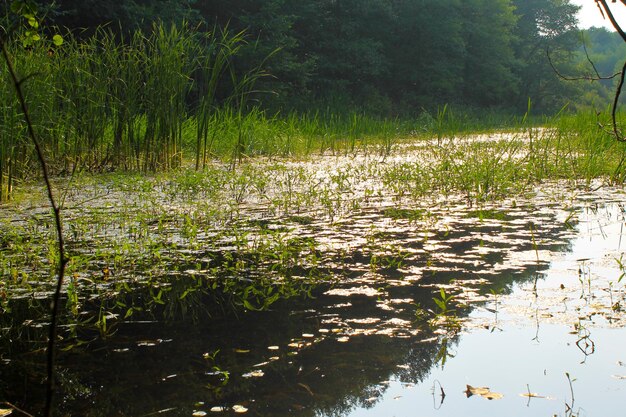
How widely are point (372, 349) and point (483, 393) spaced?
0.47 m

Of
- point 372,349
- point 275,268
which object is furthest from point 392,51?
point 372,349

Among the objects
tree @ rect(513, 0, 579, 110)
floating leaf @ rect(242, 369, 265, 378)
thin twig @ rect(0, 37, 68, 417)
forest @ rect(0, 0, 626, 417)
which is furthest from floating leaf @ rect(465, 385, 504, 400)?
tree @ rect(513, 0, 579, 110)

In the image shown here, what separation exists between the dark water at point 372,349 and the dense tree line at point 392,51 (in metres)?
13.0

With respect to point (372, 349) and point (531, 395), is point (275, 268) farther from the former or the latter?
point (531, 395)

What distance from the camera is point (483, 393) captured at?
2.19 m

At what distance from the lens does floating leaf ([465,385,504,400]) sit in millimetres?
2172

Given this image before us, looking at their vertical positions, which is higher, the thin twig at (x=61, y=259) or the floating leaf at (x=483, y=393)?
the thin twig at (x=61, y=259)

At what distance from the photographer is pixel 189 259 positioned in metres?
3.84

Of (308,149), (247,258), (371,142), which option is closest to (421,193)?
→ (247,258)

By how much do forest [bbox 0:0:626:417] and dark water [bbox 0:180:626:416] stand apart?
10mm

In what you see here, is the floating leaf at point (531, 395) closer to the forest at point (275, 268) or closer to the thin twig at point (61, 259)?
the forest at point (275, 268)

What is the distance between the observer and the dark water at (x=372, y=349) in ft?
7.06

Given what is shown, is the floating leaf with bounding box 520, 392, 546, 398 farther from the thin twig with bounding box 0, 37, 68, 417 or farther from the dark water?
the thin twig with bounding box 0, 37, 68, 417

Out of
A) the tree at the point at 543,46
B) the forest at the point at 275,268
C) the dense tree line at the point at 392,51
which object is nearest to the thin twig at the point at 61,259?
the forest at the point at 275,268
